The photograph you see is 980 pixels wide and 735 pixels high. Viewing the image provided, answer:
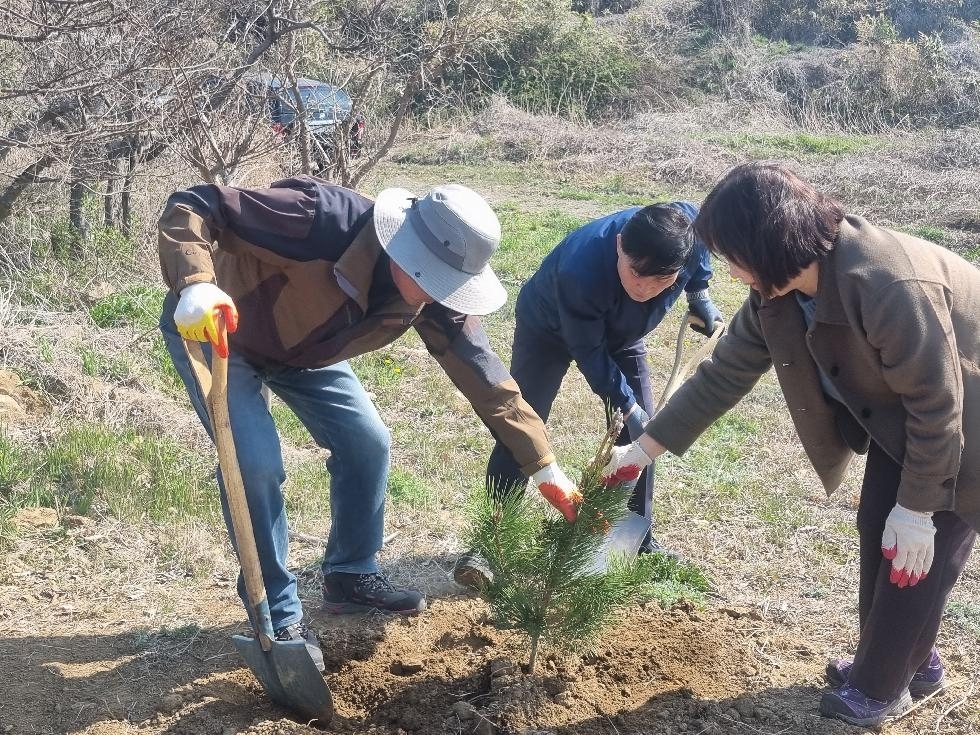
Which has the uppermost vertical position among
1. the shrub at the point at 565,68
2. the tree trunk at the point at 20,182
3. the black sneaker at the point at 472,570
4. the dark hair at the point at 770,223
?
the dark hair at the point at 770,223

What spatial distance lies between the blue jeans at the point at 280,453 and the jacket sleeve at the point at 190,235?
0.86 feet

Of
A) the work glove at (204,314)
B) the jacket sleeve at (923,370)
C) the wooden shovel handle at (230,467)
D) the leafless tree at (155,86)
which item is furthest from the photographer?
the leafless tree at (155,86)

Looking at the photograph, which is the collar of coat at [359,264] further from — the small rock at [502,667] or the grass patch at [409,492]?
the grass patch at [409,492]

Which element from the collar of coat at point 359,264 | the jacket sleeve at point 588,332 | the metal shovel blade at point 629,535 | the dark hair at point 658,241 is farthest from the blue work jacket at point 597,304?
the collar of coat at point 359,264

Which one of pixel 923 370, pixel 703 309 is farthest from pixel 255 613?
pixel 703 309

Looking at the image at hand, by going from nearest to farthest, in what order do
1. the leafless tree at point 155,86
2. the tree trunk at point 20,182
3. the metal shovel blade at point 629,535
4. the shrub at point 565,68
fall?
the metal shovel blade at point 629,535
the leafless tree at point 155,86
the tree trunk at point 20,182
the shrub at point 565,68

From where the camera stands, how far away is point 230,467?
106 inches

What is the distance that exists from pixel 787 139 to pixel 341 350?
50.5ft

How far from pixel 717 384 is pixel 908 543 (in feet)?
2.51

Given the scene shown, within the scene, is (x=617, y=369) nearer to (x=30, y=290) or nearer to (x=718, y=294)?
(x=30, y=290)

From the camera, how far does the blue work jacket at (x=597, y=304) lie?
3543 mm

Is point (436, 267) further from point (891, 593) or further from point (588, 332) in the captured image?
point (891, 593)

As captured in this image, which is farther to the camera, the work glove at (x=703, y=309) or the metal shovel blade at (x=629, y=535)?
the work glove at (x=703, y=309)

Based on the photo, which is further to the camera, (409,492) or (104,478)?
(409,492)
